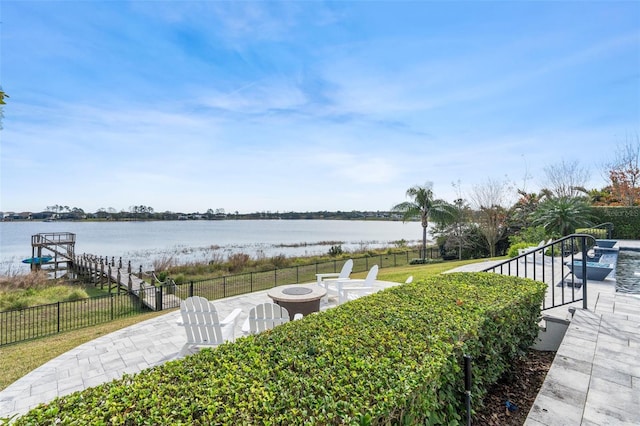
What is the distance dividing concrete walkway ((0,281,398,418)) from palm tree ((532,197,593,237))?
14.9m

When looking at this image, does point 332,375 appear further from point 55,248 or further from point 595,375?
point 55,248

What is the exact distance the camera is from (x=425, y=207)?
19734mm

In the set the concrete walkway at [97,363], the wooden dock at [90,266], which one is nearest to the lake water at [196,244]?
the wooden dock at [90,266]

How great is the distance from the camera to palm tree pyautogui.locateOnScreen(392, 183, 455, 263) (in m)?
19.4

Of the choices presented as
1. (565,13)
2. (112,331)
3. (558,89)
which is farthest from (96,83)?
(558,89)

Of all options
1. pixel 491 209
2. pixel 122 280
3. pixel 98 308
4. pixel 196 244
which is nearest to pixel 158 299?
pixel 98 308

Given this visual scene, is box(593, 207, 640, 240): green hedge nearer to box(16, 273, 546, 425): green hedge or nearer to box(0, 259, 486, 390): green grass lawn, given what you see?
box(16, 273, 546, 425): green hedge

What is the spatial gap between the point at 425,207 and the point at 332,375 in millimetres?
19376

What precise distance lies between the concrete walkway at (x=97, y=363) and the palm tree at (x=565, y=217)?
14868 millimetres

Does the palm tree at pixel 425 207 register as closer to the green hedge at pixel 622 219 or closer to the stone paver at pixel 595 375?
the green hedge at pixel 622 219

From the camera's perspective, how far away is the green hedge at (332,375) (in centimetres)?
143

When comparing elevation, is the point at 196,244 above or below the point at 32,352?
below

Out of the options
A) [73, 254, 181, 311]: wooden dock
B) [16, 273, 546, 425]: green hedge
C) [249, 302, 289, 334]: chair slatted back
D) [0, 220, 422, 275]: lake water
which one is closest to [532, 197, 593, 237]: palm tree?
[0, 220, 422, 275]: lake water

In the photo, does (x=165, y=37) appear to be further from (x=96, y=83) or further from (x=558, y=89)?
(x=558, y=89)
